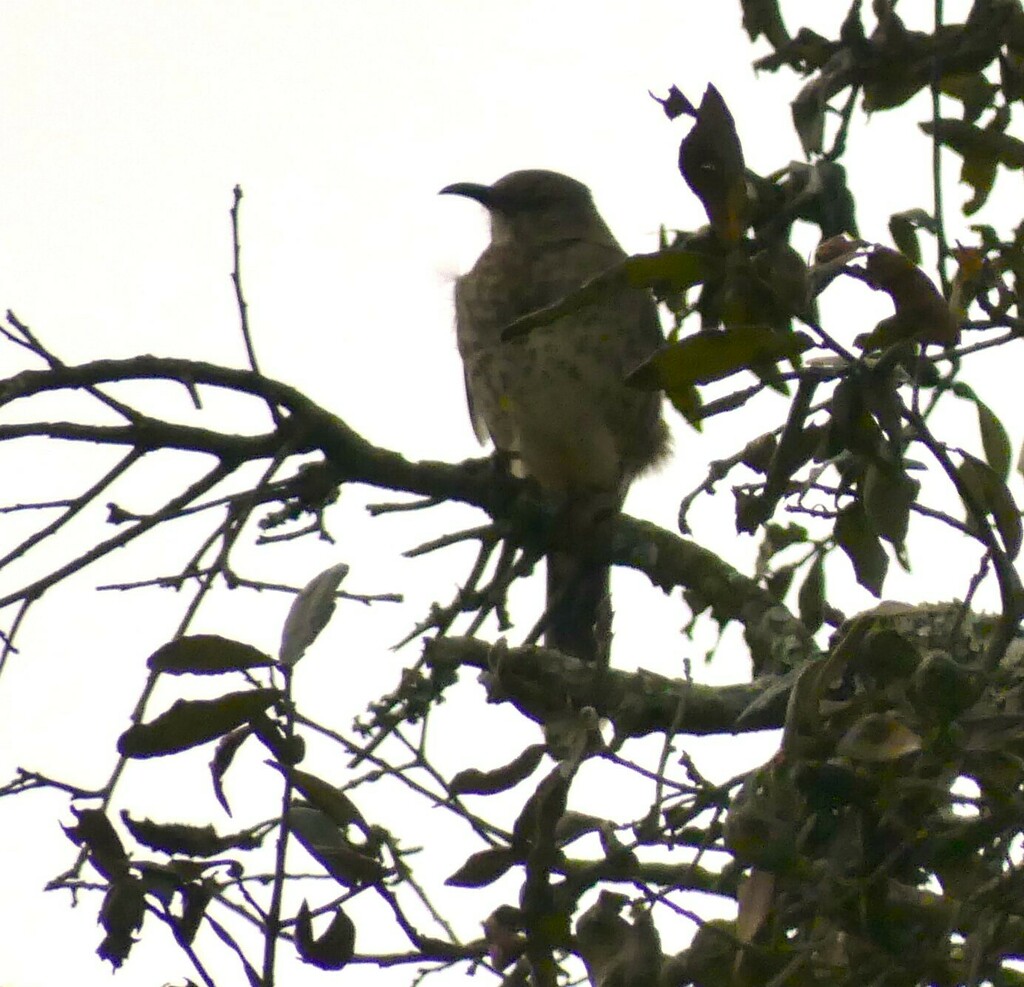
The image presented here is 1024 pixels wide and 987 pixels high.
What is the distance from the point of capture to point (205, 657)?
66.7 inches

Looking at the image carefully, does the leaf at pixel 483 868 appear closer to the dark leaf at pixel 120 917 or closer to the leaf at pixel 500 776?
the leaf at pixel 500 776

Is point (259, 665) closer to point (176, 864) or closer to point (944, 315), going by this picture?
point (176, 864)

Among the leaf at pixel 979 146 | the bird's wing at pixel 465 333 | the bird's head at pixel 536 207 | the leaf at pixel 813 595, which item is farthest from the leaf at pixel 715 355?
the bird's head at pixel 536 207

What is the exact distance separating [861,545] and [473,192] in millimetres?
3713

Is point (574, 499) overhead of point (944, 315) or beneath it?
overhead

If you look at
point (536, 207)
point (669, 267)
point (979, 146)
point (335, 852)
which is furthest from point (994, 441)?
point (536, 207)

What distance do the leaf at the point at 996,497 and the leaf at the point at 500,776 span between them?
546 millimetres

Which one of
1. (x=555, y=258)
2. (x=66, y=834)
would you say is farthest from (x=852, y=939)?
(x=555, y=258)

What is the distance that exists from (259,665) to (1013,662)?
4.47 feet

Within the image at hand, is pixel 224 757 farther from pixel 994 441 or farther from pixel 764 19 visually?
pixel 764 19

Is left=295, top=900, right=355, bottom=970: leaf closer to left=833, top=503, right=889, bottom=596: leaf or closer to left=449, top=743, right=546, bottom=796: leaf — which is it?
left=449, top=743, right=546, bottom=796: leaf

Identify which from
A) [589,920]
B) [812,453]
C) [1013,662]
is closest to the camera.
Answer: [589,920]

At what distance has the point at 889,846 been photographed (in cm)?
160

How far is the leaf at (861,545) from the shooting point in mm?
2035
